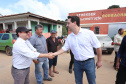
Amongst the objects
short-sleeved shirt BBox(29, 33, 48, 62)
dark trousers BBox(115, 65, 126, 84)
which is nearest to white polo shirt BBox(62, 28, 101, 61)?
dark trousers BBox(115, 65, 126, 84)

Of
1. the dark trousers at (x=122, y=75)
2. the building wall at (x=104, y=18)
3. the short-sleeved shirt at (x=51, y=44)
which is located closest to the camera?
the dark trousers at (x=122, y=75)

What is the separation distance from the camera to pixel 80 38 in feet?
5.66

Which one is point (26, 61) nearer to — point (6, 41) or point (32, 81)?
point (32, 81)

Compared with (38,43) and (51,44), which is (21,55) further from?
(51,44)

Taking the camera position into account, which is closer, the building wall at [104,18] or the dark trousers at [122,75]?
the dark trousers at [122,75]

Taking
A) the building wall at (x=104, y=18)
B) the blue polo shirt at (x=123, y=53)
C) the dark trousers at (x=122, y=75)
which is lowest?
the dark trousers at (x=122, y=75)

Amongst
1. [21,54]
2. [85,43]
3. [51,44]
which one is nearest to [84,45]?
[85,43]

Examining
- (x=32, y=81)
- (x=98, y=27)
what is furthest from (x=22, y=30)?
(x=98, y=27)

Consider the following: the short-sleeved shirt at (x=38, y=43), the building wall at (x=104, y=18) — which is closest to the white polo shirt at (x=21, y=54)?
the short-sleeved shirt at (x=38, y=43)

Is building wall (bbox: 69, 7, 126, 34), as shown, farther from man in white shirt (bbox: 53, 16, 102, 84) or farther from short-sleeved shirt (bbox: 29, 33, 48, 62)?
man in white shirt (bbox: 53, 16, 102, 84)

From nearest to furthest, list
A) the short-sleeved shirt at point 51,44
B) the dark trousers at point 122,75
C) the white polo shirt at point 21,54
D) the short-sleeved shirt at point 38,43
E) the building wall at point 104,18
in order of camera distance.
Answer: the white polo shirt at point 21,54 < the dark trousers at point 122,75 < the short-sleeved shirt at point 38,43 < the short-sleeved shirt at point 51,44 < the building wall at point 104,18

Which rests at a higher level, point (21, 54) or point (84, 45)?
point (84, 45)

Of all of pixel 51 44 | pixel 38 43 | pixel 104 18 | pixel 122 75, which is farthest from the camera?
pixel 104 18

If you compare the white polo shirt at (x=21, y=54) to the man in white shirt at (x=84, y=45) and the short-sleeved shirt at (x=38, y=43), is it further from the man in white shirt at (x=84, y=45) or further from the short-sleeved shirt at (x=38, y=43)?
the man in white shirt at (x=84, y=45)
